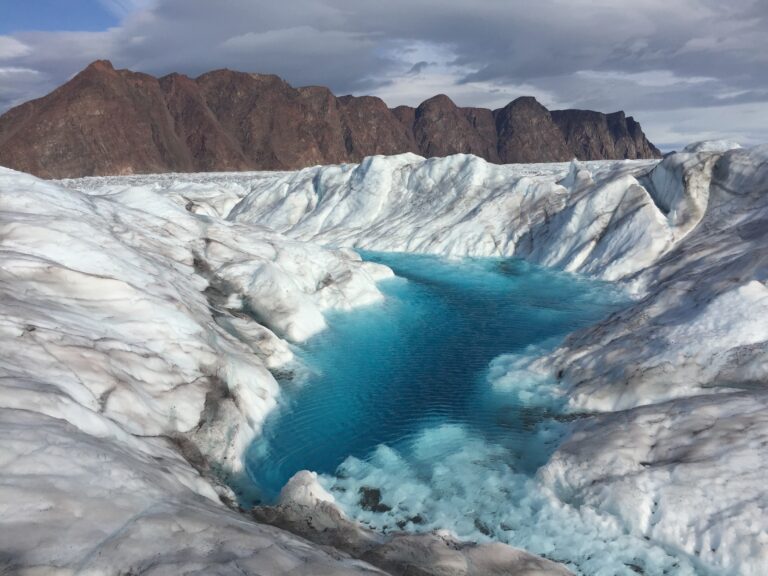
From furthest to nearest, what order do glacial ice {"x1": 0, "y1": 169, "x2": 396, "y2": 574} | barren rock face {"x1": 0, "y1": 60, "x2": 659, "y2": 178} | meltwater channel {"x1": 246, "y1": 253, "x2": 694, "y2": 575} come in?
1. barren rock face {"x1": 0, "y1": 60, "x2": 659, "y2": 178}
2. meltwater channel {"x1": 246, "y1": 253, "x2": 694, "y2": 575}
3. glacial ice {"x1": 0, "y1": 169, "x2": 396, "y2": 574}

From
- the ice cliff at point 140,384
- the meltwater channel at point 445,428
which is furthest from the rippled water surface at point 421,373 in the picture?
the ice cliff at point 140,384

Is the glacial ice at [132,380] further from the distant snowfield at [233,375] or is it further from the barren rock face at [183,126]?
the barren rock face at [183,126]

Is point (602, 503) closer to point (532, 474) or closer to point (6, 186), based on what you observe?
point (532, 474)

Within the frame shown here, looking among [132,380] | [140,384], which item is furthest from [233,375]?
[132,380]

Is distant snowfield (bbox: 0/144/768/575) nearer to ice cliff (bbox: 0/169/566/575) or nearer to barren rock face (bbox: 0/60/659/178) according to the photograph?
ice cliff (bbox: 0/169/566/575)

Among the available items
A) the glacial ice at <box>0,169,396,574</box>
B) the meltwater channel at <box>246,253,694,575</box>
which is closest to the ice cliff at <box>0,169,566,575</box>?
the glacial ice at <box>0,169,396,574</box>

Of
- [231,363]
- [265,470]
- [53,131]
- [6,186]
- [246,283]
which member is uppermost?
[53,131]

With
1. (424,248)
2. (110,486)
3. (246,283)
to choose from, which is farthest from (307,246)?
(110,486)
